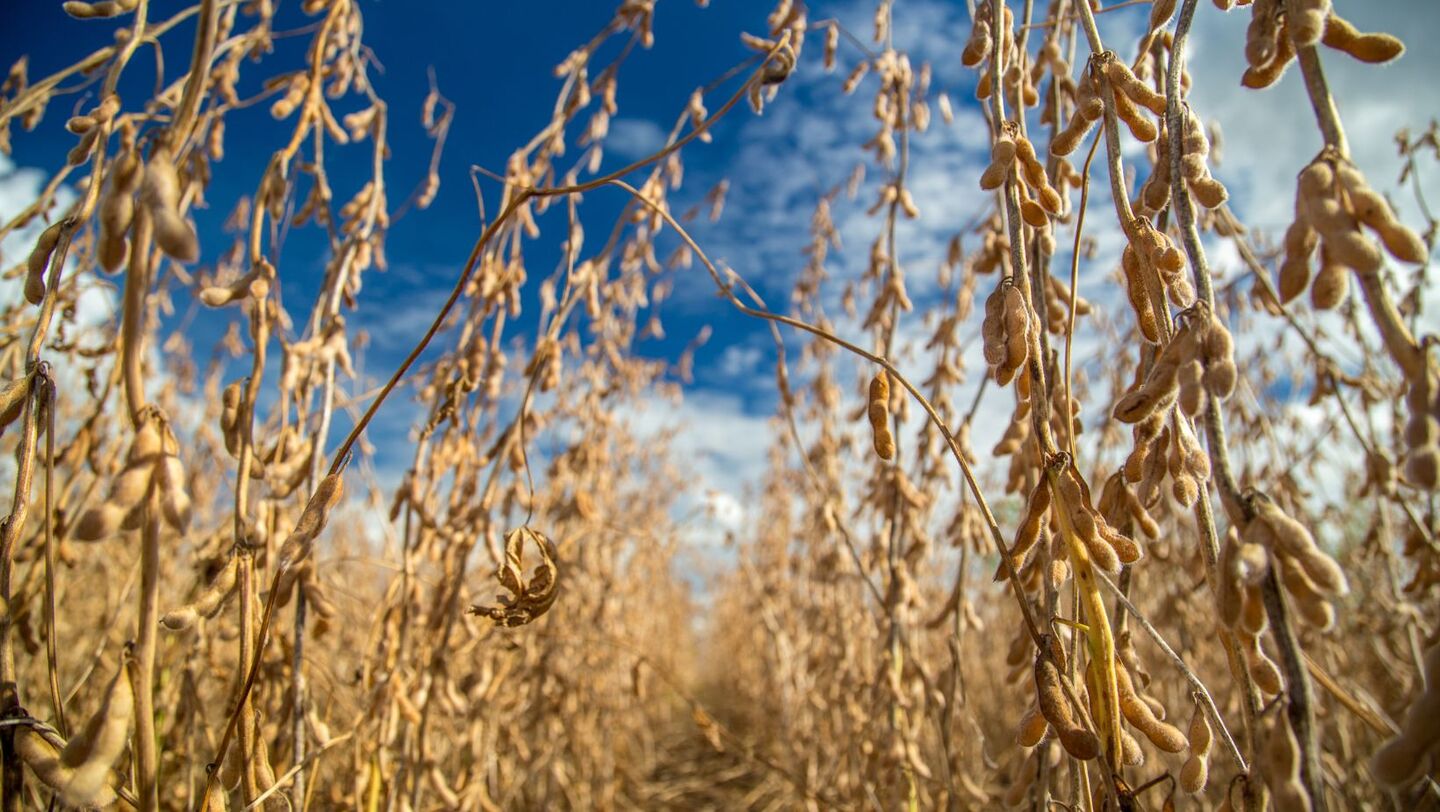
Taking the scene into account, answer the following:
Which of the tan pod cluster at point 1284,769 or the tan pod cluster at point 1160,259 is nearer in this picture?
the tan pod cluster at point 1284,769

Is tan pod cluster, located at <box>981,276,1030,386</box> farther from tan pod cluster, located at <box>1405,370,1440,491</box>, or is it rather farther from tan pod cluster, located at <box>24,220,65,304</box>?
tan pod cluster, located at <box>24,220,65,304</box>

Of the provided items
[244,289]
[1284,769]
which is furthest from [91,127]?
[1284,769]

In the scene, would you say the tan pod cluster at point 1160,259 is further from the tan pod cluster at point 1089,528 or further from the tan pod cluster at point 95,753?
the tan pod cluster at point 95,753

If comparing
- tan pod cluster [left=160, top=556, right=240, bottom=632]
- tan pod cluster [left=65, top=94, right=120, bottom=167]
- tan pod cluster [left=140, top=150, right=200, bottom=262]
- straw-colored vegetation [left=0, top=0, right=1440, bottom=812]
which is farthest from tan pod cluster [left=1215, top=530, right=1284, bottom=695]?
tan pod cluster [left=65, top=94, right=120, bottom=167]

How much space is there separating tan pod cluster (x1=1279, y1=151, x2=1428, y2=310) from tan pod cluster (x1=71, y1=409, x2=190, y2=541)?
745 millimetres

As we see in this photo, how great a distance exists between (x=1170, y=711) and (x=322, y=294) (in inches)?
112

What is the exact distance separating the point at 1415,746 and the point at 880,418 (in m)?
0.46

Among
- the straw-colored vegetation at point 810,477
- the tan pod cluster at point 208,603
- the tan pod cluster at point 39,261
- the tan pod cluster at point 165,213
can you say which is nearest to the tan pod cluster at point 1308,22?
the straw-colored vegetation at point 810,477

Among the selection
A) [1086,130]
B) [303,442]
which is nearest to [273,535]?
[303,442]

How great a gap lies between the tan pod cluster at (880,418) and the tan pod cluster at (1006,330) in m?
0.13

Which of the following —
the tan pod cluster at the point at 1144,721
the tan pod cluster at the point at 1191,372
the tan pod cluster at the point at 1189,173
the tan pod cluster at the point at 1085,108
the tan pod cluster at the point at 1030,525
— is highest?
the tan pod cluster at the point at 1085,108

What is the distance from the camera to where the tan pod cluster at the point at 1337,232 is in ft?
1.49

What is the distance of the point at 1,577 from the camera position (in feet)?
2.34

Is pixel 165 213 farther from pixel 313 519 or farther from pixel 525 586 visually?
pixel 525 586
